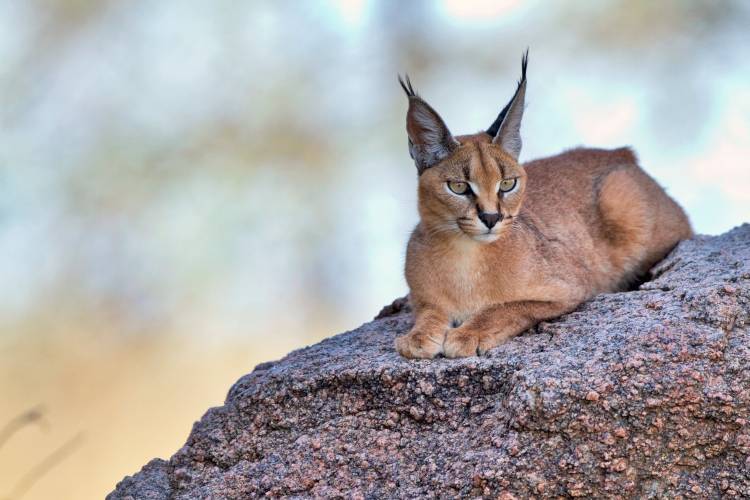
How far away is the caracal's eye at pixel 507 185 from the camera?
4.88m

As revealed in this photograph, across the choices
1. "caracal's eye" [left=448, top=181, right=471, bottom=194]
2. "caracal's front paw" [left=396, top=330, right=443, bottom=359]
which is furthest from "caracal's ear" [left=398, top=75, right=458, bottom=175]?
"caracal's front paw" [left=396, top=330, right=443, bottom=359]

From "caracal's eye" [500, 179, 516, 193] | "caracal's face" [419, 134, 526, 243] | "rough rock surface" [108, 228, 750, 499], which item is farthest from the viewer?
"caracal's eye" [500, 179, 516, 193]

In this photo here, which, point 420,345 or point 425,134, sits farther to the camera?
point 425,134

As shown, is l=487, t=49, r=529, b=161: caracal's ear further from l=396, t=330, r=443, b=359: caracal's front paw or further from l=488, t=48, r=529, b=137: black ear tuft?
l=396, t=330, r=443, b=359: caracal's front paw

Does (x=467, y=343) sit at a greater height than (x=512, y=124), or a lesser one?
lesser

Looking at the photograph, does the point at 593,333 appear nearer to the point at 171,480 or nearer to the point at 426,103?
the point at 426,103

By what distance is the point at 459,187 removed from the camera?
190 inches

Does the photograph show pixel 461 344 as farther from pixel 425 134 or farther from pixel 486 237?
pixel 425 134

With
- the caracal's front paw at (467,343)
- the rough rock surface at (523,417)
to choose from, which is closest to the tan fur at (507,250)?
the caracal's front paw at (467,343)

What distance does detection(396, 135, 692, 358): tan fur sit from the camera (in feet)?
15.7

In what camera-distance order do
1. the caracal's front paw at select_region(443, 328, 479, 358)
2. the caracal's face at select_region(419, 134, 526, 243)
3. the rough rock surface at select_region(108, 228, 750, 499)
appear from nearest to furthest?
the rough rock surface at select_region(108, 228, 750, 499)
the caracal's front paw at select_region(443, 328, 479, 358)
the caracal's face at select_region(419, 134, 526, 243)

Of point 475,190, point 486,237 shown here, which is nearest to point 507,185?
point 475,190

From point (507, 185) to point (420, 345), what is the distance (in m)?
0.97

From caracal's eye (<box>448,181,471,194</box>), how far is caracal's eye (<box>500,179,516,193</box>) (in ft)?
0.64
